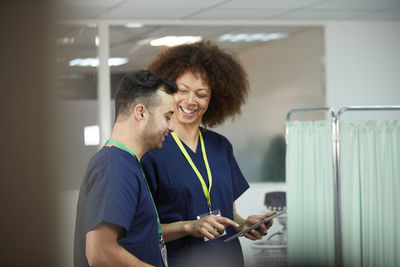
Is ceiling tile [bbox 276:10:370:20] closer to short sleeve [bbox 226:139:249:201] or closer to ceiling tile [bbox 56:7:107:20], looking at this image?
short sleeve [bbox 226:139:249:201]

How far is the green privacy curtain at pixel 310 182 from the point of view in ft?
6.98

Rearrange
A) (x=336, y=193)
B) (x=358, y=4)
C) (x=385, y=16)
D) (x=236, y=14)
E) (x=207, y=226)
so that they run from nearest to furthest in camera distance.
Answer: (x=207, y=226) < (x=336, y=193) < (x=358, y=4) < (x=236, y=14) < (x=385, y=16)

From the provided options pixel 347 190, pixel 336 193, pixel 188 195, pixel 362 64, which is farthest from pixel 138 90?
pixel 362 64

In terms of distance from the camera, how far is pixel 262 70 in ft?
8.41

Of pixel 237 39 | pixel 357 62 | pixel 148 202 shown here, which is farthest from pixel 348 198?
pixel 148 202

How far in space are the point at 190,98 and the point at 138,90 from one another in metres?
0.31

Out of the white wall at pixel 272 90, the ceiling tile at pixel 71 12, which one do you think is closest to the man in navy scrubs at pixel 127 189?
the ceiling tile at pixel 71 12

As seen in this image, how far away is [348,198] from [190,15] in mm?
1184

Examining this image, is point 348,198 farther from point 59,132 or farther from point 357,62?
point 59,132

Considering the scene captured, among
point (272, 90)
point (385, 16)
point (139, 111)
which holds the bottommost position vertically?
point (139, 111)

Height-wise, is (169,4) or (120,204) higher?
(169,4)

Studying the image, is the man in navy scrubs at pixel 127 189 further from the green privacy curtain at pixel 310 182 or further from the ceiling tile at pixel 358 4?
the ceiling tile at pixel 358 4

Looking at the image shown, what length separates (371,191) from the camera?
2076 millimetres

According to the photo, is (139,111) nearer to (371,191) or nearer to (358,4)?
(371,191)
